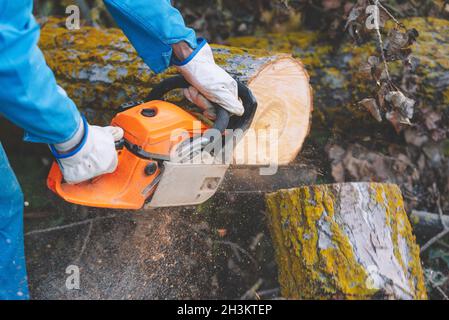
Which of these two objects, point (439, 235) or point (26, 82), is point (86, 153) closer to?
point (26, 82)

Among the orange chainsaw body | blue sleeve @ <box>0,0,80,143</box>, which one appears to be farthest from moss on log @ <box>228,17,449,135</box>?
blue sleeve @ <box>0,0,80,143</box>

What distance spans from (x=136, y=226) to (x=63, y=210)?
532mm

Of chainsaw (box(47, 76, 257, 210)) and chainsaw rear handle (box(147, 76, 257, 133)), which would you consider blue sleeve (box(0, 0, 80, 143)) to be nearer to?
chainsaw (box(47, 76, 257, 210))

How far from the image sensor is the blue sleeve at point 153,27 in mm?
2293

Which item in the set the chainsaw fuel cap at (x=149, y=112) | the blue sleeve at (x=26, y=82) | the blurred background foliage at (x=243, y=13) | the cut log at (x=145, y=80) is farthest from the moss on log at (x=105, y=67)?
the blue sleeve at (x=26, y=82)

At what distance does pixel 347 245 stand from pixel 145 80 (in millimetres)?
1428

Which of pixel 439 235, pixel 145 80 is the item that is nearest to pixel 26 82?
pixel 145 80

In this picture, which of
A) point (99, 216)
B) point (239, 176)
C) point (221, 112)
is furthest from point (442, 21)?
point (99, 216)

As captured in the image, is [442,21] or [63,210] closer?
[63,210]

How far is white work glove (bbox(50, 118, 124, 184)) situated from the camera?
6.66 feet

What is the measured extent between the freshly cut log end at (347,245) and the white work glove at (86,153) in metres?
0.91

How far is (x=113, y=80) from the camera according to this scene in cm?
302

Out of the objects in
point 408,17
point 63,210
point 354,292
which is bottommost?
point 63,210

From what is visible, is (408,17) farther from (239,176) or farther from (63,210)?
(63,210)
